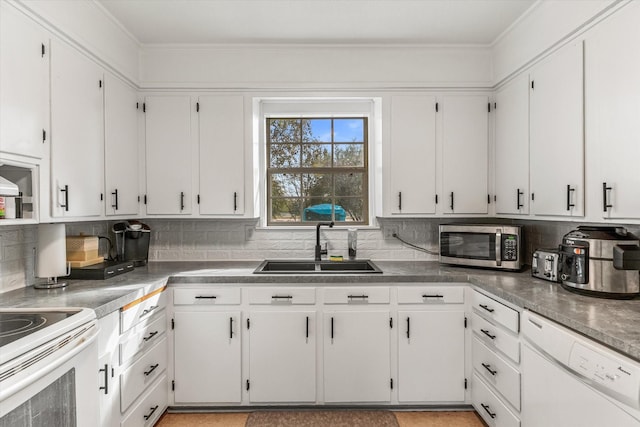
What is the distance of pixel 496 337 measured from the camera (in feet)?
6.91

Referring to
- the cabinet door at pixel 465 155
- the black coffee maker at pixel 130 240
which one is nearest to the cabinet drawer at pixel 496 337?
the cabinet door at pixel 465 155

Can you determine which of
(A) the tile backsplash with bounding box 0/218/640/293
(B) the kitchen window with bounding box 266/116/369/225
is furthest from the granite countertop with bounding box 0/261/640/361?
(B) the kitchen window with bounding box 266/116/369/225

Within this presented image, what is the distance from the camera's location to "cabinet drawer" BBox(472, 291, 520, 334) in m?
1.91

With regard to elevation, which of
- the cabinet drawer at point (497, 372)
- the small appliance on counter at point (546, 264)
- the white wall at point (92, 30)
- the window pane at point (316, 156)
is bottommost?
the cabinet drawer at point (497, 372)

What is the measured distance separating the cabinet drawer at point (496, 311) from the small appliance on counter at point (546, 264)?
1.20 ft

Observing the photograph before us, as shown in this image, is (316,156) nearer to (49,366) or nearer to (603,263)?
(603,263)

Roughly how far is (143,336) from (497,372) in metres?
2.06

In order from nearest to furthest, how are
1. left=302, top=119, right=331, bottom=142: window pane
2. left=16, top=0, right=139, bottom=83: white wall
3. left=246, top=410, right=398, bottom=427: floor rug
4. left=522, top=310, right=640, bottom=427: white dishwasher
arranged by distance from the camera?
left=522, top=310, right=640, bottom=427: white dishwasher, left=16, top=0, right=139, bottom=83: white wall, left=246, top=410, right=398, bottom=427: floor rug, left=302, top=119, right=331, bottom=142: window pane

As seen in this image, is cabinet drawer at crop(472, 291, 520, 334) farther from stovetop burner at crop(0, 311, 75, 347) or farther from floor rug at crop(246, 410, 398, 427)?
stovetop burner at crop(0, 311, 75, 347)

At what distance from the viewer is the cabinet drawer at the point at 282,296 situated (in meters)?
2.44

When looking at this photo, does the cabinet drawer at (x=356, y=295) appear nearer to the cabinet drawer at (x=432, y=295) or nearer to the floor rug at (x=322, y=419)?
the cabinet drawer at (x=432, y=295)

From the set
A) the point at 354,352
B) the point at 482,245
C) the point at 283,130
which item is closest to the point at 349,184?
the point at 283,130

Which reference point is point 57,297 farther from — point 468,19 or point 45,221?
point 468,19

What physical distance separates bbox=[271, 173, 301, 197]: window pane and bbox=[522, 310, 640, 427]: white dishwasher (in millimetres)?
2056
